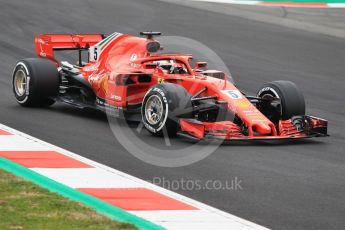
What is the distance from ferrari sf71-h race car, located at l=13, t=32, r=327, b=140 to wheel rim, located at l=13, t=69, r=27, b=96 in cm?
2

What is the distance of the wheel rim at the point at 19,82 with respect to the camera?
14.5 metres

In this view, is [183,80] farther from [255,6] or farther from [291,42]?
[255,6]

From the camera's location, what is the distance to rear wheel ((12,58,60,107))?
14.1 meters

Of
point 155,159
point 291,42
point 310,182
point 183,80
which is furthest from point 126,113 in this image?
point 291,42

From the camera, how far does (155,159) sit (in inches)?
434

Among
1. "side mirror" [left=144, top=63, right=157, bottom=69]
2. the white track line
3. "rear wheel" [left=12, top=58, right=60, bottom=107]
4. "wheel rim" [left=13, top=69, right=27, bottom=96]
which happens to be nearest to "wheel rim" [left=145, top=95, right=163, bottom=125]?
"side mirror" [left=144, top=63, right=157, bottom=69]

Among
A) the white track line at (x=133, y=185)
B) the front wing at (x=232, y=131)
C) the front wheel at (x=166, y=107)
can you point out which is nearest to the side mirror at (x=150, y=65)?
the front wheel at (x=166, y=107)

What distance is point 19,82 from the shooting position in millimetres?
14648

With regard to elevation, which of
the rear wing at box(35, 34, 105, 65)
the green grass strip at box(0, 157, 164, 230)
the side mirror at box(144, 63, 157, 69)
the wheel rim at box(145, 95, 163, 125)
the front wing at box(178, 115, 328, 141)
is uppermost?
the rear wing at box(35, 34, 105, 65)

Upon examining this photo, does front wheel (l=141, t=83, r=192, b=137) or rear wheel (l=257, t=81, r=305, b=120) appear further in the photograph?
rear wheel (l=257, t=81, r=305, b=120)

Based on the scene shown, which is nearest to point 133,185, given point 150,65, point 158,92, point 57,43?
point 158,92

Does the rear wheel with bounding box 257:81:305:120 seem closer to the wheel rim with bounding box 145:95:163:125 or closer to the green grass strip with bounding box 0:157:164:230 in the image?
the wheel rim with bounding box 145:95:163:125

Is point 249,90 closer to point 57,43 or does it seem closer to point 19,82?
point 57,43

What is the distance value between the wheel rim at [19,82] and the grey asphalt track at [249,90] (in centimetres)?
26
